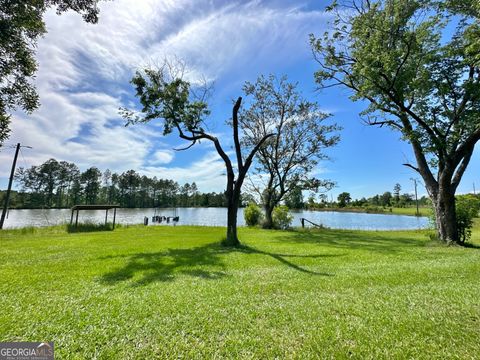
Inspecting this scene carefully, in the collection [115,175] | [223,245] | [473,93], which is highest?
[115,175]

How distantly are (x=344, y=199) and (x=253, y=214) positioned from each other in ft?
219

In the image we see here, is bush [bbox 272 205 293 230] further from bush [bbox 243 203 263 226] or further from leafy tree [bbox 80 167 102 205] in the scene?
leafy tree [bbox 80 167 102 205]

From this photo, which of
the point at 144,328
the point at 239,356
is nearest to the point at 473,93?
the point at 239,356

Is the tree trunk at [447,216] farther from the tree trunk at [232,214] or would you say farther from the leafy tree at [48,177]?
the leafy tree at [48,177]

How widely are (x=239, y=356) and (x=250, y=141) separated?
18.4 metres

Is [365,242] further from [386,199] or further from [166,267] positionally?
[386,199]

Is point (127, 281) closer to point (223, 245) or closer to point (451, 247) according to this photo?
point (223, 245)

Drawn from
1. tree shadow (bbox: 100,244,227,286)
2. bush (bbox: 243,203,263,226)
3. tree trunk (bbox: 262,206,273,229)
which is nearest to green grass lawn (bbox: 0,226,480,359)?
tree shadow (bbox: 100,244,227,286)

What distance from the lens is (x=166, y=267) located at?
5.95 meters

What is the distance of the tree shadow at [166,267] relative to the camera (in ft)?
16.3

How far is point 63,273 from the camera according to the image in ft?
16.9

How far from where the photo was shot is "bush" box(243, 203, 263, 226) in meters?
21.3

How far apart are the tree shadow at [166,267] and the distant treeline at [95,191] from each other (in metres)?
68.7

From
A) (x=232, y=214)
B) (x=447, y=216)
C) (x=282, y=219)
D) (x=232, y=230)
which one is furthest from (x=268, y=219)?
(x=447, y=216)
